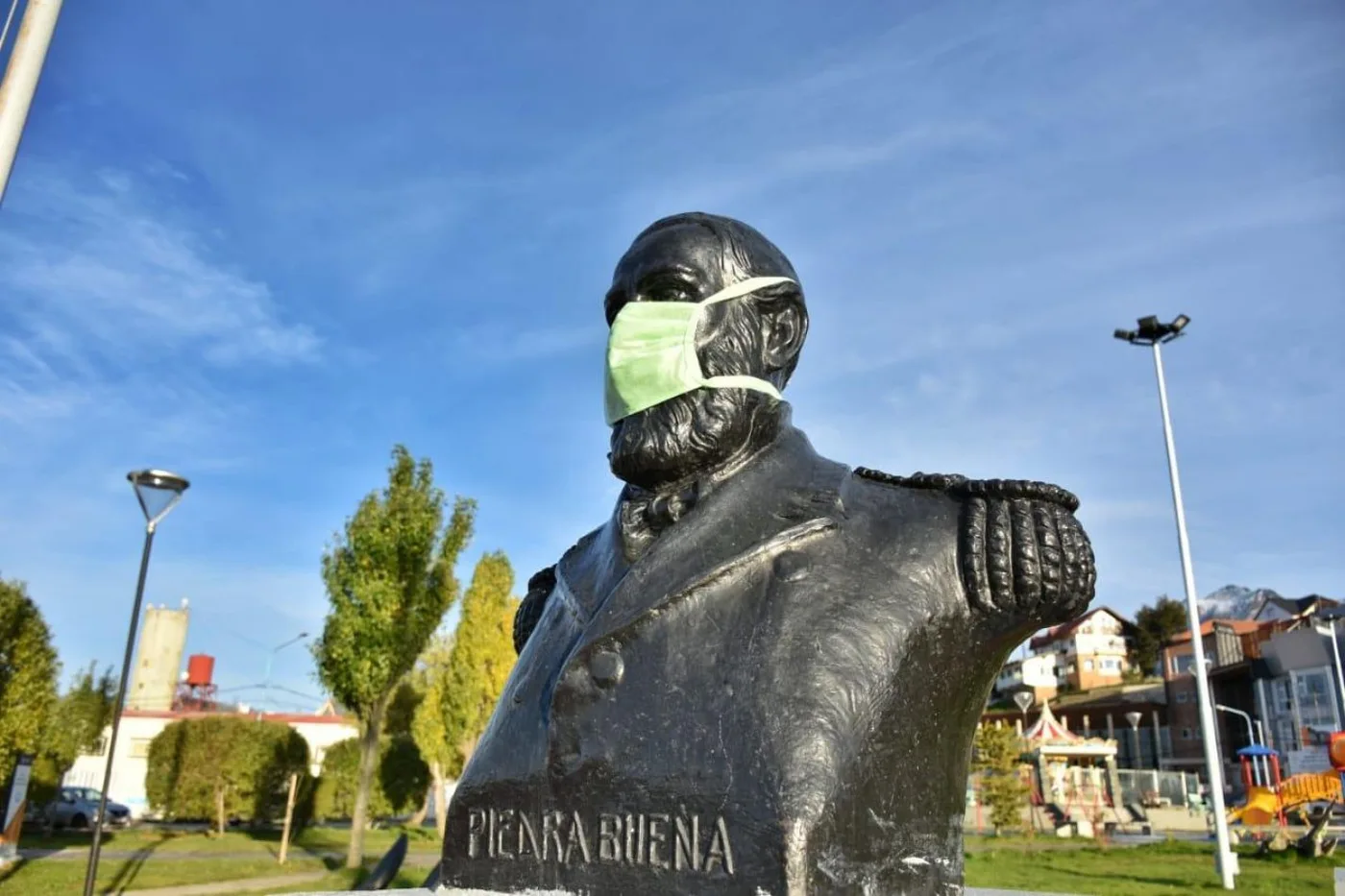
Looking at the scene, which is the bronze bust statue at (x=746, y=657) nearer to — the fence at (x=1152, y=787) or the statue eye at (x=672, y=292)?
the statue eye at (x=672, y=292)

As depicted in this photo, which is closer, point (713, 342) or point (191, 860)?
point (713, 342)

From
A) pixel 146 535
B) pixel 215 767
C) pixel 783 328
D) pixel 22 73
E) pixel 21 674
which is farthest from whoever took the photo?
pixel 215 767

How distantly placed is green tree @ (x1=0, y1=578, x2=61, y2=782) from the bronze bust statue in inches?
783

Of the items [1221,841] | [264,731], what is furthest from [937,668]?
[264,731]

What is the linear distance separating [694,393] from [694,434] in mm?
112

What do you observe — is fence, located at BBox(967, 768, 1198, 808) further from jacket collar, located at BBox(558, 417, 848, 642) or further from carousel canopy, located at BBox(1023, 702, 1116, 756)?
jacket collar, located at BBox(558, 417, 848, 642)

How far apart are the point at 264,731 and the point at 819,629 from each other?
29992 mm

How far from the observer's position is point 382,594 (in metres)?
18.8

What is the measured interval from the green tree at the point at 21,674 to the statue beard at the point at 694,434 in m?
20.1

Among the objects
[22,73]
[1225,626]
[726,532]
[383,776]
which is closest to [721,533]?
[726,532]

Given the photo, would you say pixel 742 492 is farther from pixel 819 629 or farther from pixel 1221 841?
pixel 1221 841

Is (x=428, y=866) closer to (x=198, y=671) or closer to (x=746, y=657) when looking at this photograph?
(x=746, y=657)

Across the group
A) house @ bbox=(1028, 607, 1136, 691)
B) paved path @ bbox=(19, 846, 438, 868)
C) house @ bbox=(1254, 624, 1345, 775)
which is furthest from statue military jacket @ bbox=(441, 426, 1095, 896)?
house @ bbox=(1028, 607, 1136, 691)

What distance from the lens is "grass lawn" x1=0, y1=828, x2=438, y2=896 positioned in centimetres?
1543
